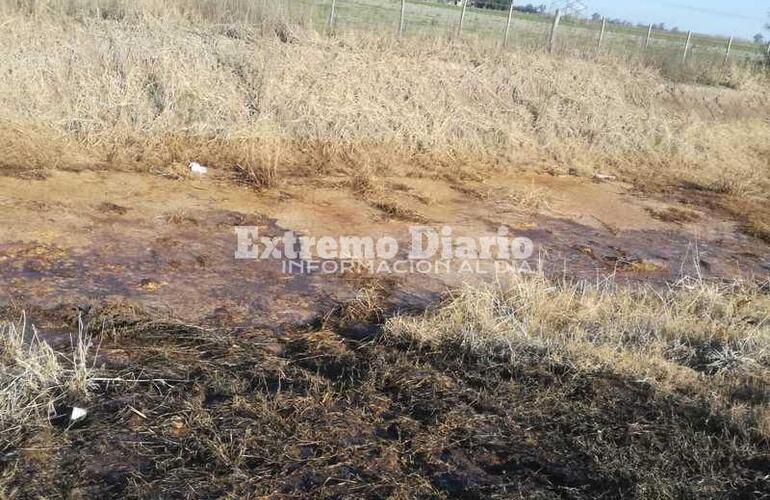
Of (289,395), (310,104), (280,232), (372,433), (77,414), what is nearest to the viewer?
(77,414)

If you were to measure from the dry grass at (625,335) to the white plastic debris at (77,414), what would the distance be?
6.20 ft

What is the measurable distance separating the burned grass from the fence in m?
8.62

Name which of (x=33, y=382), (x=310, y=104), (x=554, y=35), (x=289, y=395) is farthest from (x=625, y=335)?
(x=554, y=35)

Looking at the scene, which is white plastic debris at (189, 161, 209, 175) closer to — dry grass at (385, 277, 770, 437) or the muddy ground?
the muddy ground

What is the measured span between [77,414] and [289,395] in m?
1.04

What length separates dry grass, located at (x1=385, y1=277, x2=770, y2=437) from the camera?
375 centimetres

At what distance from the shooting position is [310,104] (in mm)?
9359

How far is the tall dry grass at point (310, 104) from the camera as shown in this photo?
821cm

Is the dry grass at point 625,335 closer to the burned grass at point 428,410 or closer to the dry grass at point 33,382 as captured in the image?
the burned grass at point 428,410

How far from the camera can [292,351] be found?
13.0 feet

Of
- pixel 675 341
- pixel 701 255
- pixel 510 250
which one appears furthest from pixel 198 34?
pixel 675 341

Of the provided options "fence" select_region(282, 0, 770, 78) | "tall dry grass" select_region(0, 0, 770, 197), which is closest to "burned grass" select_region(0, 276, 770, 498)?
"tall dry grass" select_region(0, 0, 770, 197)

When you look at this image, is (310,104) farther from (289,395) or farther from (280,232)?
(289,395)

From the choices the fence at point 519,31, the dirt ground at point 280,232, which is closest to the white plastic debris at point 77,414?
the dirt ground at point 280,232
